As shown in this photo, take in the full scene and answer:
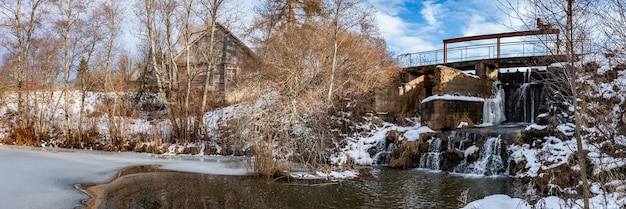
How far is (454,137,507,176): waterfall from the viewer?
12117mm

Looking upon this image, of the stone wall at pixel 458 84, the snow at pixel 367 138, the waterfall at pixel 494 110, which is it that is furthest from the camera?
the waterfall at pixel 494 110

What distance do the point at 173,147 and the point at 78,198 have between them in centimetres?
1000

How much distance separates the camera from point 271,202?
7941 mm

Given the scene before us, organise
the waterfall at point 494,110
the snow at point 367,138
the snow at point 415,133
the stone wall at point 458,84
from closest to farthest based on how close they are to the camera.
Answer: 1. the snow at point 367,138
2. the snow at point 415,133
3. the stone wall at point 458,84
4. the waterfall at point 494,110

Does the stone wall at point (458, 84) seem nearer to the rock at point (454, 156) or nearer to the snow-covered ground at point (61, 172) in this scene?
the rock at point (454, 156)

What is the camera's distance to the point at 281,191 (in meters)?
9.06

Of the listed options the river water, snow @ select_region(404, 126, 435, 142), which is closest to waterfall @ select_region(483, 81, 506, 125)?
snow @ select_region(404, 126, 435, 142)

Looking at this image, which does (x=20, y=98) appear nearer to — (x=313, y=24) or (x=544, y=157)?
(x=313, y=24)

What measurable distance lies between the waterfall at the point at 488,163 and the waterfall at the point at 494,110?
492 centimetres

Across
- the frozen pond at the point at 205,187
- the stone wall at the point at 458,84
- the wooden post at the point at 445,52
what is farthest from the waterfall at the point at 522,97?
the frozen pond at the point at 205,187

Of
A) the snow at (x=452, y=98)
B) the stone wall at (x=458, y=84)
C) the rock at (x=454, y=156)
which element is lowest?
the rock at (x=454, y=156)

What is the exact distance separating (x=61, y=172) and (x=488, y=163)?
12.2 meters

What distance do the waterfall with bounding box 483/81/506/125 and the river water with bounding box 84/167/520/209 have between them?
695 cm

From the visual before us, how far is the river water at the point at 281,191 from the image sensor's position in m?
7.77
